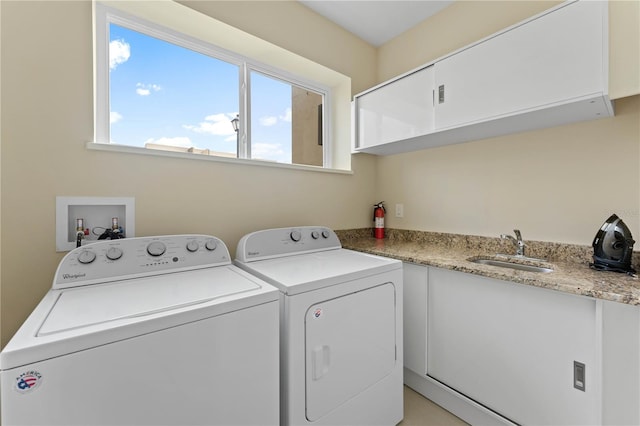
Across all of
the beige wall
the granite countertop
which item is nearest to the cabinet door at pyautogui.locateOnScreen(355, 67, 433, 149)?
the granite countertop

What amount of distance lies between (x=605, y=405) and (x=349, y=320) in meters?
0.99

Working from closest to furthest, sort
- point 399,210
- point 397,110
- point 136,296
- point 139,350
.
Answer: point 139,350 < point 136,296 < point 397,110 < point 399,210

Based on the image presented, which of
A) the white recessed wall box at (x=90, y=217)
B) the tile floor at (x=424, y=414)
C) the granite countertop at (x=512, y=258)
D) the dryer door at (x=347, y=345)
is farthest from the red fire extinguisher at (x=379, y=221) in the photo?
the white recessed wall box at (x=90, y=217)

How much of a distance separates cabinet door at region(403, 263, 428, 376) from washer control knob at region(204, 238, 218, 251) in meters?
1.14

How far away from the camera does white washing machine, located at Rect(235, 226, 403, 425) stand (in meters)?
1.08

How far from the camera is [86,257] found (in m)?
1.12

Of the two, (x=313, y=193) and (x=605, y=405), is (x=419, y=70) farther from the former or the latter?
(x=605, y=405)

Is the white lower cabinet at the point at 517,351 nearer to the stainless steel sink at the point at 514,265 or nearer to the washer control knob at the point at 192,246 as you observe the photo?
the stainless steel sink at the point at 514,265

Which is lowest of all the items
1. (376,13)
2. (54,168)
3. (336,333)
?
(336,333)

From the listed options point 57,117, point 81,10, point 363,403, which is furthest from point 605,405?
point 81,10

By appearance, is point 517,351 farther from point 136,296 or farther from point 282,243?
point 136,296

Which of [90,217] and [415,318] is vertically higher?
[90,217]

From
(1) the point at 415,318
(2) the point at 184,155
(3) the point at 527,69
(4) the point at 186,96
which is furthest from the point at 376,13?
(1) the point at 415,318

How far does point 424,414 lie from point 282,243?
50.6 inches
